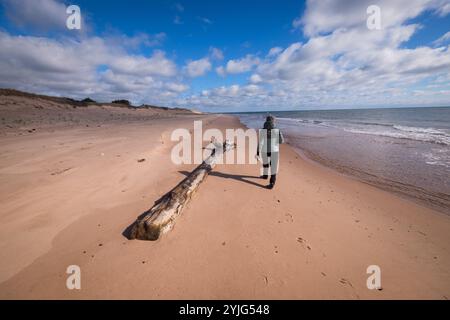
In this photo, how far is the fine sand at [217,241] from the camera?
2508mm

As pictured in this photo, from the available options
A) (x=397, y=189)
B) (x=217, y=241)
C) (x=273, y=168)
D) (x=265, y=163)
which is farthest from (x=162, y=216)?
(x=397, y=189)

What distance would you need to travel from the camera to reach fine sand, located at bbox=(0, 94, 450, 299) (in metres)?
2.51

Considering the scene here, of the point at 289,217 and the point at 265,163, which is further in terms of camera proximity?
the point at 265,163

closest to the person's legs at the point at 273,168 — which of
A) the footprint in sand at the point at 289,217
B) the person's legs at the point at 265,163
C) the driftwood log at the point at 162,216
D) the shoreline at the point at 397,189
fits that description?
the person's legs at the point at 265,163

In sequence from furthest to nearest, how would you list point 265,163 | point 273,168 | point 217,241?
point 265,163
point 273,168
point 217,241

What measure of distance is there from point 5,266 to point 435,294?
5.78 meters

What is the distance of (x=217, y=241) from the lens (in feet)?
11.0

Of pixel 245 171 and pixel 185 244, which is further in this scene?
pixel 245 171

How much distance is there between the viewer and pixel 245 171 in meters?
7.21

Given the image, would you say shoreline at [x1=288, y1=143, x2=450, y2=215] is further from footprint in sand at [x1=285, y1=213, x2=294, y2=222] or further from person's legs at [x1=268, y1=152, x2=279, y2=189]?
footprint in sand at [x1=285, y1=213, x2=294, y2=222]

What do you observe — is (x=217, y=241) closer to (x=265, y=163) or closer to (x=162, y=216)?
(x=162, y=216)

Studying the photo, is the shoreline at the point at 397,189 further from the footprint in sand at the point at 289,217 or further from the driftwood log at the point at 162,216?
the driftwood log at the point at 162,216

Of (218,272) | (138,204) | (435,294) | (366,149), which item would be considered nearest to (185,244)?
(218,272)
